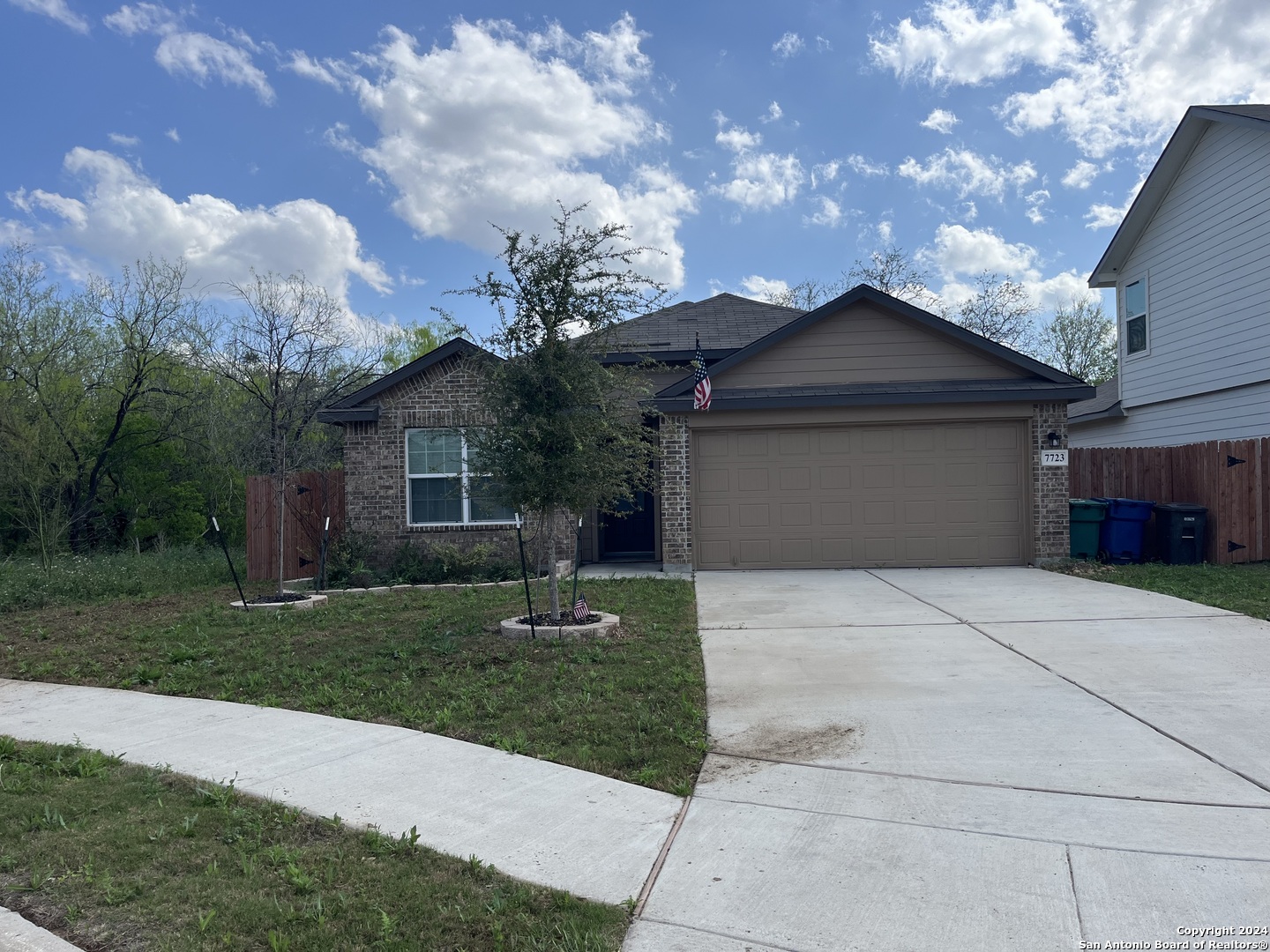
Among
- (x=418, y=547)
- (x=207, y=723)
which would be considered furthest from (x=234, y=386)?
(x=207, y=723)

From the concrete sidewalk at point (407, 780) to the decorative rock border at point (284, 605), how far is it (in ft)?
12.0

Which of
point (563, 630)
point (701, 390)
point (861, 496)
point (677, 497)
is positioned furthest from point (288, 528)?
point (861, 496)

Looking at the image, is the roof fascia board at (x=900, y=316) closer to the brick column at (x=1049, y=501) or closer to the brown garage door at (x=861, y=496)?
the brick column at (x=1049, y=501)

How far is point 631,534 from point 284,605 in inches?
257

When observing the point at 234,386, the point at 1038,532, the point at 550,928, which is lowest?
the point at 550,928

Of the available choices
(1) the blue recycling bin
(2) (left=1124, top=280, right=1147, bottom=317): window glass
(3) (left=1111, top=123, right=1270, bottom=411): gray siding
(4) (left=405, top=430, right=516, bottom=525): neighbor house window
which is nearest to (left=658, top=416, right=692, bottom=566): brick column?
(4) (left=405, top=430, right=516, bottom=525): neighbor house window

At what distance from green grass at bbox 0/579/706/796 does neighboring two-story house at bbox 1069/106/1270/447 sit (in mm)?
10685

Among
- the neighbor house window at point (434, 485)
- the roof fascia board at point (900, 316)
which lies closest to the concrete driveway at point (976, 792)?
the roof fascia board at point (900, 316)

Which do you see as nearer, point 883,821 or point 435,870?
point 435,870

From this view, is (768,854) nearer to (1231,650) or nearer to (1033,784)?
(1033,784)

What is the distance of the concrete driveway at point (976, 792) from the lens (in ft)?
11.0

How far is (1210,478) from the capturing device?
13633mm

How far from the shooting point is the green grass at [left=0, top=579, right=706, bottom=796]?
18.6 feet

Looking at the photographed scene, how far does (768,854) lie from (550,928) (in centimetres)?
107
